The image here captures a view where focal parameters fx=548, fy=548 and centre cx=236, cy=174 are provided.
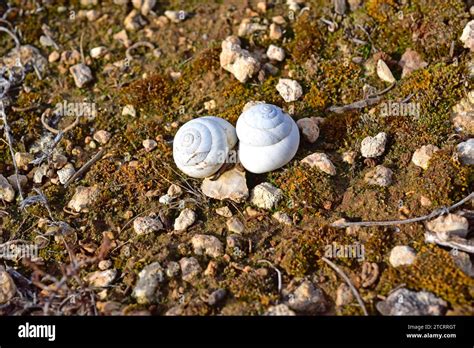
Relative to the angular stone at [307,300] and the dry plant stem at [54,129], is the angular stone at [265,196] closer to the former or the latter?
the angular stone at [307,300]

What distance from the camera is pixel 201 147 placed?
6.32 m

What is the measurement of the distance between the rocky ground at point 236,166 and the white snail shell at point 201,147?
0.91 ft

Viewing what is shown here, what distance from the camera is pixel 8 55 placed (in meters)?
8.34

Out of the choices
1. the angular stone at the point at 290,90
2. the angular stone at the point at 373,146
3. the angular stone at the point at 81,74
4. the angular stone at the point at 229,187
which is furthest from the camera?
the angular stone at the point at 81,74

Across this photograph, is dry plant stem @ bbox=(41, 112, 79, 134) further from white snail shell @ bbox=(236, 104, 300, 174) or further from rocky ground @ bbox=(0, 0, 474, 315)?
white snail shell @ bbox=(236, 104, 300, 174)

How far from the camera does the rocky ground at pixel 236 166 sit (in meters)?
5.76

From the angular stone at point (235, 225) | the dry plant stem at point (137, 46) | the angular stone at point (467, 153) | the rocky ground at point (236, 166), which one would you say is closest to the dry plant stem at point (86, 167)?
the rocky ground at point (236, 166)

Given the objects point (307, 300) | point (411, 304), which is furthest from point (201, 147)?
point (411, 304)

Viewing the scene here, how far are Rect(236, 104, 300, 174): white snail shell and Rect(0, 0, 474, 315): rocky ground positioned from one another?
0.25 metres

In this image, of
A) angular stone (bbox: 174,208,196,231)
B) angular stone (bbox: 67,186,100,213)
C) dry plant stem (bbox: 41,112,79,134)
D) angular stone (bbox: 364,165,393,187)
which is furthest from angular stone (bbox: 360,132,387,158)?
dry plant stem (bbox: 41,112,79,134)

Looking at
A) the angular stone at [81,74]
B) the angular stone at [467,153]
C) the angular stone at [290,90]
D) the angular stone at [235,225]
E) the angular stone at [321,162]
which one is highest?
the angular stone at [467,153]

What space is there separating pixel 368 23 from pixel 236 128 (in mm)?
2742

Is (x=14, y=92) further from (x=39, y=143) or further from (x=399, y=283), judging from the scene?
(x=399, y=283)

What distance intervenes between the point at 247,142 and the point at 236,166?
438mm
